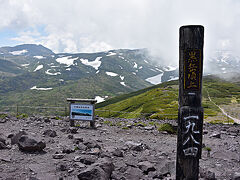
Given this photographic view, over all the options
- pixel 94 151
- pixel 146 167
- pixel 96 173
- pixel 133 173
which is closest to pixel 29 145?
pixel 94 151

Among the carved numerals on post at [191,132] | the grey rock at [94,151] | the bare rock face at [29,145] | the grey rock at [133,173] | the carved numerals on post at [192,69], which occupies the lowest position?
the grey rock at [133,173]

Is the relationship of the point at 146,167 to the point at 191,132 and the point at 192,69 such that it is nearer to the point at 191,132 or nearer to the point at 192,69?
the point at 191,132

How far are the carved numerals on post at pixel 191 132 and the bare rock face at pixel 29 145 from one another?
7539 mm

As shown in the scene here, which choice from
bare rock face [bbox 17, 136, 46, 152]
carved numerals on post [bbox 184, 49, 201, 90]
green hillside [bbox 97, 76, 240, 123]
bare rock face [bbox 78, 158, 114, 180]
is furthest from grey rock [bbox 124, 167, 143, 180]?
green hillside [bbox 97, 76, 240, 123]

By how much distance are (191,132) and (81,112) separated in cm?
1483

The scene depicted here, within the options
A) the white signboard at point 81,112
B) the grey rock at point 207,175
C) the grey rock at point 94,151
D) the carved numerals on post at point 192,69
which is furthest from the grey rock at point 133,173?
the white signboard at point 81,112

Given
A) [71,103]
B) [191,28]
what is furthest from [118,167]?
[71,103]

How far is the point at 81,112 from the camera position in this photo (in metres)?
20.2

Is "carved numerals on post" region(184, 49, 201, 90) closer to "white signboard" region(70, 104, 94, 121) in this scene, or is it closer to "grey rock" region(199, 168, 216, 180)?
"grey rock" region(199, 168, 216, 180)

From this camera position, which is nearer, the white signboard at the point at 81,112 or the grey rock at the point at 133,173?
the grey rock at the point at 133,173

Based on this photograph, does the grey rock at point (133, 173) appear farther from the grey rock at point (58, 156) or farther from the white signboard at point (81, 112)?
the white signboard at point (81, 112)

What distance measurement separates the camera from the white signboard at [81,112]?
19969 millimetres

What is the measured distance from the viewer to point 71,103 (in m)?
20.5

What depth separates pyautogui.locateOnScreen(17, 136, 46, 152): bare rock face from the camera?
10.5 metres
